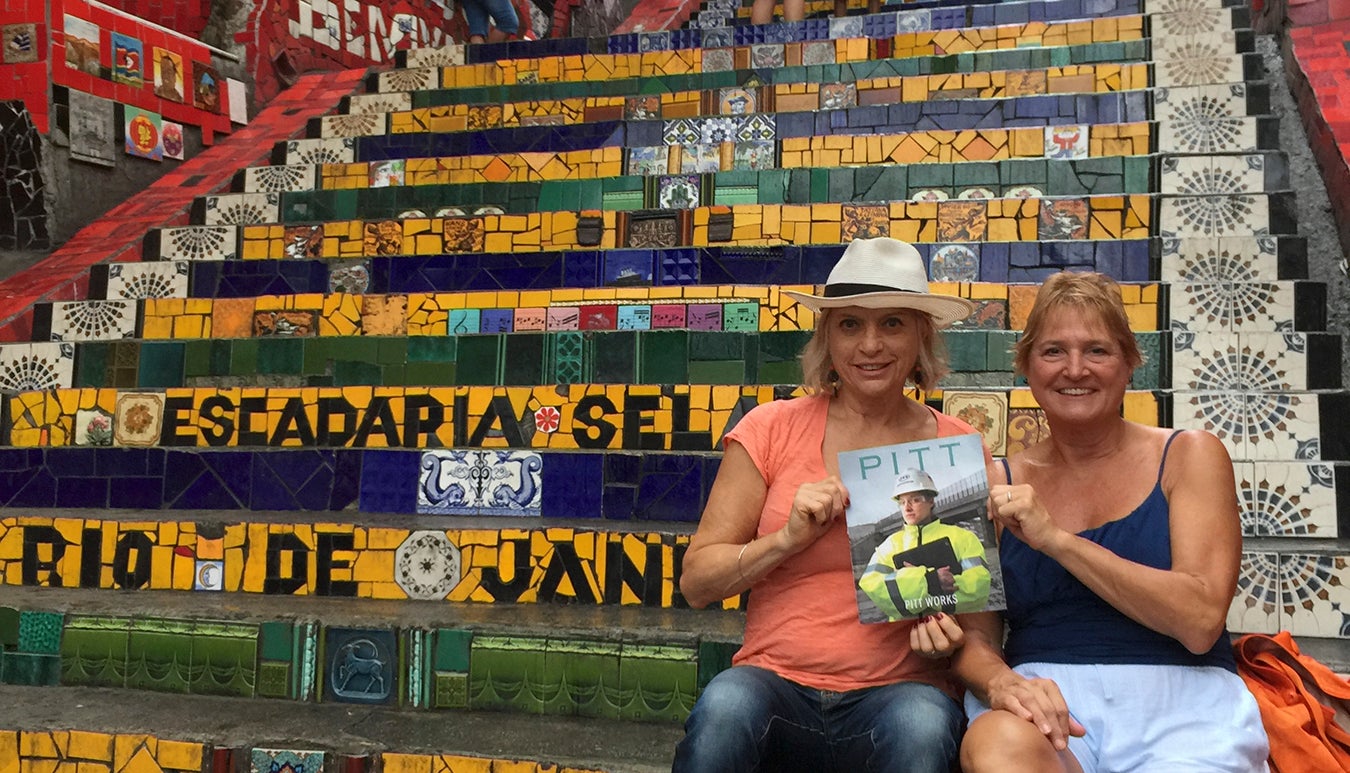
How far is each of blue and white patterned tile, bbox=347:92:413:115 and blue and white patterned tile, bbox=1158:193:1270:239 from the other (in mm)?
4027

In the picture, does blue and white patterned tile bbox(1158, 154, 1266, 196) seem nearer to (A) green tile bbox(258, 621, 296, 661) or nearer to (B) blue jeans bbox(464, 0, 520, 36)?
(A) green tile bbox(258, 621, 296, 661)

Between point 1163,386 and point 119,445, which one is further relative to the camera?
point 119,445

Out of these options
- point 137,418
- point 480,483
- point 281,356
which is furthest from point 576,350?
point 137,418

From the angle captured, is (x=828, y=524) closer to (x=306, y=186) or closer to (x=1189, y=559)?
(x=1189, y=559)

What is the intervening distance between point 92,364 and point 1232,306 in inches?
156

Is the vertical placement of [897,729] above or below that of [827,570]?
below

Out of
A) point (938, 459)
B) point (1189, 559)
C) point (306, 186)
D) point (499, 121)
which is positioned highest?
point (499, 121)

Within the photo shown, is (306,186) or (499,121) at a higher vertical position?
(499,121)

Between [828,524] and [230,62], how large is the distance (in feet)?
18.8

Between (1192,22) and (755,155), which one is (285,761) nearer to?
(755,155)

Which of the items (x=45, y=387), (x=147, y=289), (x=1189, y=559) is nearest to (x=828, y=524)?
(x=1189, y=559)

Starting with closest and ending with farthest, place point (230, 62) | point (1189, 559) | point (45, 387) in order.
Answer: point (1189, 559) < point (45, 387) < point (230, 62)

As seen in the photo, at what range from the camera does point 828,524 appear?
6.46 ft

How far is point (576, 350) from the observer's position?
3791 mm
